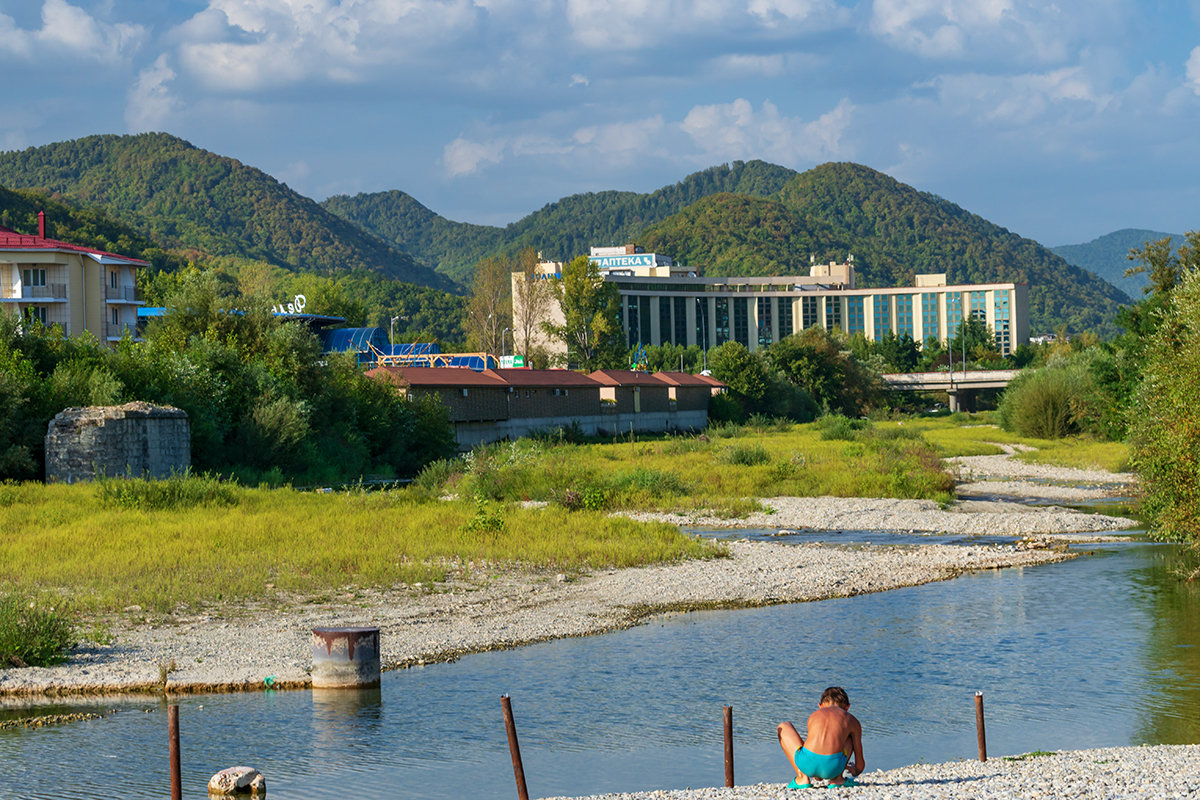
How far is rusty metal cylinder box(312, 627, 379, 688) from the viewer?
17359 millimetres

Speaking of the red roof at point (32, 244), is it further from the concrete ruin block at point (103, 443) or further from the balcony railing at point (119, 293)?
the concrete ruin block at point (103, 443)

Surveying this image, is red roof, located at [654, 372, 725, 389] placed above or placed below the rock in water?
above

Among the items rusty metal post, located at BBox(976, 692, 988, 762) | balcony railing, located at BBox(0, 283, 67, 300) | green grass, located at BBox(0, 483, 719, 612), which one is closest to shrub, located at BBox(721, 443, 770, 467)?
green grass, located at BBox(0, 483, 719, 612)

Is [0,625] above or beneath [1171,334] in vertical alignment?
beneath

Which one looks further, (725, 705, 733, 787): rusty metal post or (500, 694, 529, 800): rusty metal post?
(725, 705, 733, 787): rusty metal post

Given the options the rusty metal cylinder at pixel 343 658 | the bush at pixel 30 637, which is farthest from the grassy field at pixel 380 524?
the rusty metal cylinder at pixel 343 658

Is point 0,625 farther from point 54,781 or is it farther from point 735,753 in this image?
point 735,753

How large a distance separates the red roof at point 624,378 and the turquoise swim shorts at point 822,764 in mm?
70243

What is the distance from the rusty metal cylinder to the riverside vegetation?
4.55m

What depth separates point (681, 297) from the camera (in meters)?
193

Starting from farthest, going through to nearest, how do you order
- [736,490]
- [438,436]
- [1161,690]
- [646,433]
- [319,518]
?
[646,433] → [438,436] → [736,490] → [319,518] → [1161,690]

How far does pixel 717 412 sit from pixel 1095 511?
5619cm

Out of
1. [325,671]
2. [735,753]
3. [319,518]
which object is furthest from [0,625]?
[319,518]

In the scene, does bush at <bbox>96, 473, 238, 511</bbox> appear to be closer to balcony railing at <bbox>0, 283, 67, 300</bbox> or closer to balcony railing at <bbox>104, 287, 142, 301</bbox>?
balcony railing at <bbox>0, 283, 67, 300</bbox>
